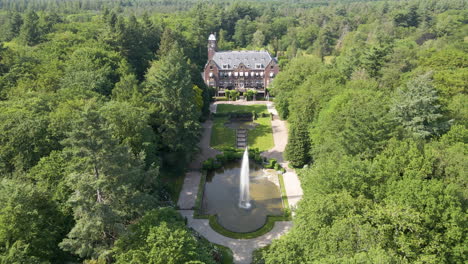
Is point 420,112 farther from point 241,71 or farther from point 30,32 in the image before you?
point 30,32

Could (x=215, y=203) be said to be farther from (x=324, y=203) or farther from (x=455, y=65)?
(x=455, y=65)

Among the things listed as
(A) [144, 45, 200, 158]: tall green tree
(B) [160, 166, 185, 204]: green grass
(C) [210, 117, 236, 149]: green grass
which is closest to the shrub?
(C) [210, 117, 236, 149]: green grass

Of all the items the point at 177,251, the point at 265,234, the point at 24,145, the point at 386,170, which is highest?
the point at 24,145

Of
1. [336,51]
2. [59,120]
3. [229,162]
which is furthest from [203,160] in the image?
[336,51]

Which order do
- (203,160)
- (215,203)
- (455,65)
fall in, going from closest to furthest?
1. (215,203)
2. (203,160)
3. (455,65)

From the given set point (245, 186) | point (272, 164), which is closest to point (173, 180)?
point (245, 186)

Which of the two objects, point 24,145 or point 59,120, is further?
point 59,120

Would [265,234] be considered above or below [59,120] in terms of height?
below

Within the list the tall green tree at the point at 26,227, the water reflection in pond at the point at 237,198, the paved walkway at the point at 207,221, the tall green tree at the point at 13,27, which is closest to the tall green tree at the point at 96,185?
the tall green tree at the point at 26,227
